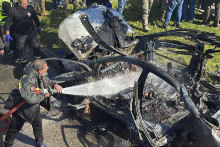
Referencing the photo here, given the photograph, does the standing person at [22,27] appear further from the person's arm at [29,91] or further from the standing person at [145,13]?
the standing person at [145,13]

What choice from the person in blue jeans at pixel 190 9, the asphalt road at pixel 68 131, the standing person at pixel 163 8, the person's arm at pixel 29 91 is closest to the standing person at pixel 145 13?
the standing person at pixel 163 8

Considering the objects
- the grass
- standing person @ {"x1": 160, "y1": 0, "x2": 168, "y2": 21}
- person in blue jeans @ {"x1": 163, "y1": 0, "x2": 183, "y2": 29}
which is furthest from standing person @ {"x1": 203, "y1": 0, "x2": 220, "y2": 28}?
standing person @ {"x1": 160, "y1": 0, "x2": 168, "y2": 21}

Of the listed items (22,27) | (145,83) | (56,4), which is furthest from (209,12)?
(22,27)

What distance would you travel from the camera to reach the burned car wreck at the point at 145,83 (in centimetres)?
307

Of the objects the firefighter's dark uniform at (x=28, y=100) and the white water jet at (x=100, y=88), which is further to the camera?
the white water jet at (x=100, y=88)

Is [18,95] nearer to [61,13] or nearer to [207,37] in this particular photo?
[207,37]

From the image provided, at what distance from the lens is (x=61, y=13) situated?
9.91 metres

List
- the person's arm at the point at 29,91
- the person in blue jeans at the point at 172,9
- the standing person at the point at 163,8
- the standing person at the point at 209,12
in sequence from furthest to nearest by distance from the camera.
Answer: the standing person at the point at 163,8, the standing person at the point at 209,12, the person in blue jeans at the point at 172,9, the person's arm at the point at 29,91

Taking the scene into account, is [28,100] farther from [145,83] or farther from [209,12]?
[209,12]

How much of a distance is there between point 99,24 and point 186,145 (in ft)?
11.6

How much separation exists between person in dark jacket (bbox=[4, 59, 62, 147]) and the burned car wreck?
613mm

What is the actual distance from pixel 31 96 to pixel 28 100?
0.25 feet

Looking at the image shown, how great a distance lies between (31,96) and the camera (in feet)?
11.9

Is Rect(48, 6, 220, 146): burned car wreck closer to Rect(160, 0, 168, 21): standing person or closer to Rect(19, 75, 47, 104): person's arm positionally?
Rect(19, 75, 47, 104): person's arm
